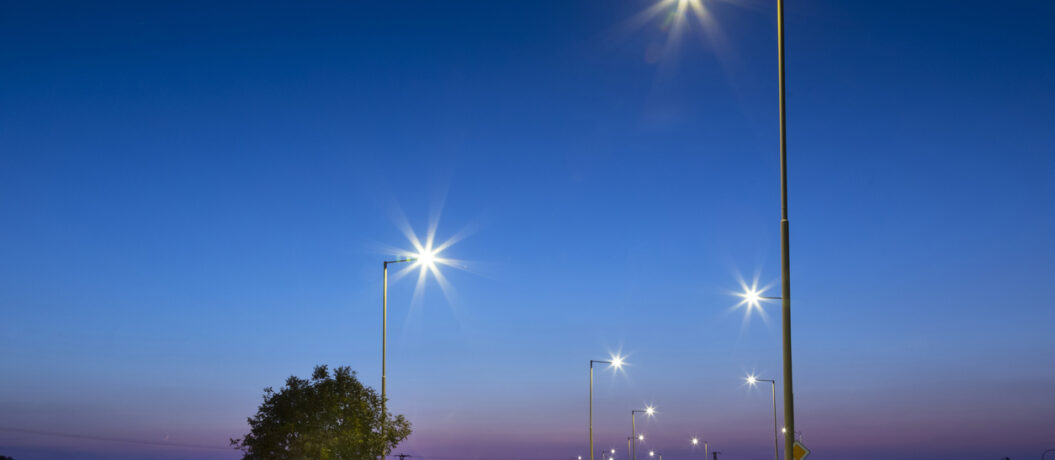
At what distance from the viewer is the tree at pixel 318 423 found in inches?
1603

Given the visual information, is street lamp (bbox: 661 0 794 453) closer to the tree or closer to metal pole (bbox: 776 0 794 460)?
metal pole (bbox: 776 0 794 460)

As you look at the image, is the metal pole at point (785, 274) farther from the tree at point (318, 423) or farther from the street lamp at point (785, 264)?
the tree at point (318, 423)

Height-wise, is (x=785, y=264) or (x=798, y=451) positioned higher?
(x=785, y=264)

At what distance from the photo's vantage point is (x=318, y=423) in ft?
136

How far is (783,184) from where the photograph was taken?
1952 centimetres

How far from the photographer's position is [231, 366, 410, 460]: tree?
4072 centimetres

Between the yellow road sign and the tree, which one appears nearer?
the yellow road sign

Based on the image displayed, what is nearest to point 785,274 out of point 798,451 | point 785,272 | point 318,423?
point 785,272

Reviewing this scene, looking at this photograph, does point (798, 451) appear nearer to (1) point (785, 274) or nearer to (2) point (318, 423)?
(1) point (785, 274)

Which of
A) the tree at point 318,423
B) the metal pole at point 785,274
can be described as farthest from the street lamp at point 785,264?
the tree at point 318,423

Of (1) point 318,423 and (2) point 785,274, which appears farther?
(1) point 318,423

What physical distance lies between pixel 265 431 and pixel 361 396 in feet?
14.6

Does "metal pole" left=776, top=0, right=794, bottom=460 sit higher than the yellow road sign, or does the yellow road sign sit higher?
"metal pole" left=776, top=0, right=794, bottom=460

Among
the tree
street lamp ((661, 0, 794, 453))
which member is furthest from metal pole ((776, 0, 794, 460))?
the tree
